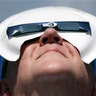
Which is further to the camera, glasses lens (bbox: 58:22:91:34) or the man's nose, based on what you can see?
glasses lens (bbox: 58:22:91:34)

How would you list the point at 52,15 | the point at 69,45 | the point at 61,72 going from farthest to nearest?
the point at 52,15
the point at 69,45
the point at 61,72

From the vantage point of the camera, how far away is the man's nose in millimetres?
954

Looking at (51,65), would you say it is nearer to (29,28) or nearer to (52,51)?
(52,51)

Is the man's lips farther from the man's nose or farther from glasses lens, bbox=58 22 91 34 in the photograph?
glasses lens, bbox=58 22 91 34

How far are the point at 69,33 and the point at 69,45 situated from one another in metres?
0.08

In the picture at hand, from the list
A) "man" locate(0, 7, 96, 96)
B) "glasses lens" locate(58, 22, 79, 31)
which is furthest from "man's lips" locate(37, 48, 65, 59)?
"glasses lens" locate(58, 22, 79, 31)

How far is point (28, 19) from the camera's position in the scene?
1.10m

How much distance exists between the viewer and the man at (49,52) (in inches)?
35.2

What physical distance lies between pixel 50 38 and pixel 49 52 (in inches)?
2.3

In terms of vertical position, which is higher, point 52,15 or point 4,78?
point 52,15

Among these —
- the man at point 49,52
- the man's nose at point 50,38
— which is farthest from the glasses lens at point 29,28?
the man's nose at point 50,38

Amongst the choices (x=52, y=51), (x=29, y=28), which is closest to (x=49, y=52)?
(x=52, y=51)

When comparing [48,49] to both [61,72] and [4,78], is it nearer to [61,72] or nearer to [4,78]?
[61,72]

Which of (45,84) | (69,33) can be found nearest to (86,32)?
(69,33)
